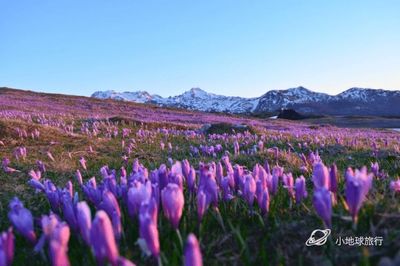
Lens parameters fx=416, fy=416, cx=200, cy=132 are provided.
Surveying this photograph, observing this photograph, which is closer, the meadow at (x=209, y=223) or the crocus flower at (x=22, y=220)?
the meadow at (x=209, y=223)

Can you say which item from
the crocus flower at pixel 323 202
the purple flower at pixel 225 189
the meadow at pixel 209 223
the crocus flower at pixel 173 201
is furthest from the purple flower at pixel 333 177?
the crocus flower at pixel 173 201

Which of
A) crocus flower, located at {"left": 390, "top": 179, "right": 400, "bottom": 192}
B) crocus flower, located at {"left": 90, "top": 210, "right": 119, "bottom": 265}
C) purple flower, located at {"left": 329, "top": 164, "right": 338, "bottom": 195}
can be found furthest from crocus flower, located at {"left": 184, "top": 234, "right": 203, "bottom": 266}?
crocus flower, located at {"left": 390, "top": 179, "right": 400, "bottom": 192}

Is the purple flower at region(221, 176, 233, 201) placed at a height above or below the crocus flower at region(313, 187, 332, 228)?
below

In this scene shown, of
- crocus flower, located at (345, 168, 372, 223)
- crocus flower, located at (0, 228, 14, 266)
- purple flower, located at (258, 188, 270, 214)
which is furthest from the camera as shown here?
purple flower, located at (258, 188, 270, 214)

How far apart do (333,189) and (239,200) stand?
0.92m

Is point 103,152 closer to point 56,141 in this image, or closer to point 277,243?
point 56,141

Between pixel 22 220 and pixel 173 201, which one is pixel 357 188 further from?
pixel 22 220

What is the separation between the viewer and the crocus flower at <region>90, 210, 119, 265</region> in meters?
1.87

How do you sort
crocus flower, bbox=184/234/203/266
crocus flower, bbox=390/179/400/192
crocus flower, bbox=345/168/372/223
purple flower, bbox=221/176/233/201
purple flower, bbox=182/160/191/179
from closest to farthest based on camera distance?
crocus flower, bbox=184/234/203/266
crocus flower, bbox=345/168/372/223
crocus flower, bbox=390/179/400/192
purple flower, bbox=221/176/233/201
purple flower, bbox=182/160/191/179

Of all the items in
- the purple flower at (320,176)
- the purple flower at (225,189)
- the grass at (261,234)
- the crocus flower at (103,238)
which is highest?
the purple flower at (320,176)

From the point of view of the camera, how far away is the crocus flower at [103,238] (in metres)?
1.87
